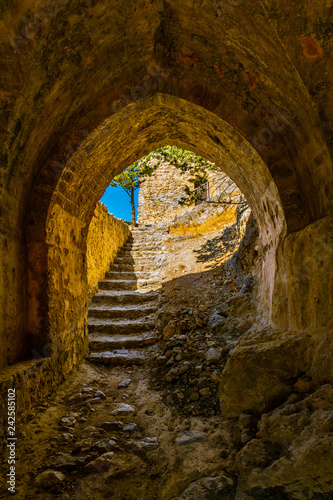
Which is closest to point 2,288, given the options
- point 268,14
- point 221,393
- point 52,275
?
point 52,275

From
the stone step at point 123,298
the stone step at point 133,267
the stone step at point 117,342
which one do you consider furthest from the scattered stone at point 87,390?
the stone step at point 133,267

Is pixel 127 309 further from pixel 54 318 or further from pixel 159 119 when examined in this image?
pixel 159 119

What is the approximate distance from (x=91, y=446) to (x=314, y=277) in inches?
74.3

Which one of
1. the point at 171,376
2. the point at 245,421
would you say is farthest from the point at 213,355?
the point at 245,421

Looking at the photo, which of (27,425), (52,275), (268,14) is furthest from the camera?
(52,275)

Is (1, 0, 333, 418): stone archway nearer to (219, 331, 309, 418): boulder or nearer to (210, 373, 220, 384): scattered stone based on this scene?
(219, 331, 309, 418): boulder

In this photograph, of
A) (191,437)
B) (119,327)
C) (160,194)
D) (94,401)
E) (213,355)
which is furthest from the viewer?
(160,194)

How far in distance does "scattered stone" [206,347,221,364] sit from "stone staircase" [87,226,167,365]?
947 mm

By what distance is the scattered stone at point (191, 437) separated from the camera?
6.40ft

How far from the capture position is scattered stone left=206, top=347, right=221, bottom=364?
2.93 m

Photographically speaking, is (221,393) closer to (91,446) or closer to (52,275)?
(91,446)

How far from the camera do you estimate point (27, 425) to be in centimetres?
203

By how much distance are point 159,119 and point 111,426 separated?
Result: 9.40 ft

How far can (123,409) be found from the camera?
8.23ft
